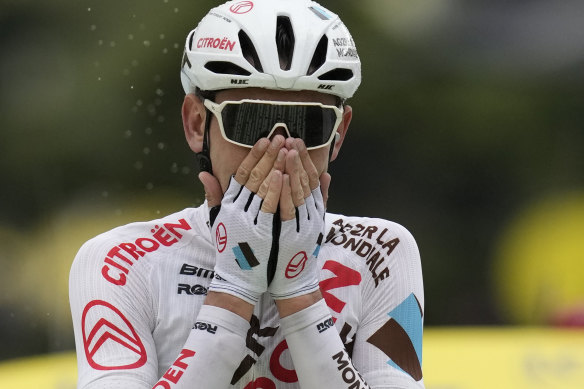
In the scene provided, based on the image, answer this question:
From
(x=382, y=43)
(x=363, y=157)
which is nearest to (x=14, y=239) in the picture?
(x=363, y=157)

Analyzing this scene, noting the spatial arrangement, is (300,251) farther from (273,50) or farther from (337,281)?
(273,50)

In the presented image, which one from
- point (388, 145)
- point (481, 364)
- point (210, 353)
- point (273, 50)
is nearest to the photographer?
point (210, 353)

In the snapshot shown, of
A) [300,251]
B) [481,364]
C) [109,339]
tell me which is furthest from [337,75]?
[481,364]

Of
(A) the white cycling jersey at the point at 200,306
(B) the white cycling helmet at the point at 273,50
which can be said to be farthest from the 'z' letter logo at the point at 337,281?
(B) the white cycling helmet at the point at 273,50

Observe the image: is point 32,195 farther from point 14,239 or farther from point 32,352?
point 32,352

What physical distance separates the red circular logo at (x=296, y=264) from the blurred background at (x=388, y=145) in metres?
4.79

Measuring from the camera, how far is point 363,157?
877 centimetres

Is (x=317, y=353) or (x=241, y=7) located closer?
(x=317, y=353)

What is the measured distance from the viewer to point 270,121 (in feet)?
10.5

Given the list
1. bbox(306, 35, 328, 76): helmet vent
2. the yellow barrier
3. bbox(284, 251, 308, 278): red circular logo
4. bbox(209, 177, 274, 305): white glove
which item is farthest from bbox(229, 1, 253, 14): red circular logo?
the yellow barrier

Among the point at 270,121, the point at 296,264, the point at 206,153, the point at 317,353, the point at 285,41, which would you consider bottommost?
the point at 317,353

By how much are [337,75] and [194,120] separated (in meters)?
0.49

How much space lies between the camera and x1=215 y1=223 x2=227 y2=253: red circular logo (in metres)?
3.21

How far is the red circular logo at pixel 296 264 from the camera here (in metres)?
3.19
